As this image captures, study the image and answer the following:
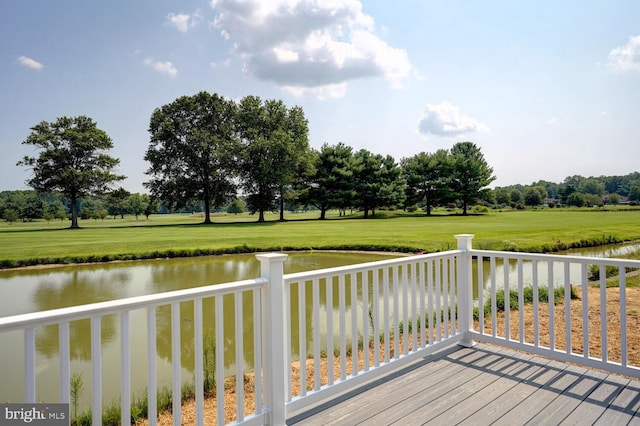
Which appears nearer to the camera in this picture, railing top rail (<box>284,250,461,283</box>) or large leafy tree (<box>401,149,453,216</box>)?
railing top rail (<box>284,250,461,283</box>)

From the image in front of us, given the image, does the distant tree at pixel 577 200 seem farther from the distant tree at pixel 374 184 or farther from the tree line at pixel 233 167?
the distant tree at pixel 374 184

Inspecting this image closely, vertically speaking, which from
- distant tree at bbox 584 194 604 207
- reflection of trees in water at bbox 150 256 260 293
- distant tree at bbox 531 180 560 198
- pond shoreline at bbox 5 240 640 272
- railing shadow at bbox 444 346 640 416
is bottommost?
reflection of trees in water at bbox 150 256 260 293

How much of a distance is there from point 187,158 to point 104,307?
31.3 metres

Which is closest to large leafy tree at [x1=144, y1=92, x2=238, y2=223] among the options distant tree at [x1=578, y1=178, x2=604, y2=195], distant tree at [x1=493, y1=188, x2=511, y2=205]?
distant tree at [x1=493, y1=188, x2=511, y2=205]

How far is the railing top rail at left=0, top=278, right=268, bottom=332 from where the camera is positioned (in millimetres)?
1359

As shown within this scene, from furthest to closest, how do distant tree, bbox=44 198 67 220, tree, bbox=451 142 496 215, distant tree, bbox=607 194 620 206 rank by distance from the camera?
distant tree, bbox=607 194 620 206, tree, bbox=451 142 496 215, distant tree, bbox=44 198 67 220

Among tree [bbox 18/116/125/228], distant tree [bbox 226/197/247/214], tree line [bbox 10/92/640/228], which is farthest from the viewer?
distant tree [bbox 226/197/247/214]

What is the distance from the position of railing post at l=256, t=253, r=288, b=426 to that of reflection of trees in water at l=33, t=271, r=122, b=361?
4.13 m

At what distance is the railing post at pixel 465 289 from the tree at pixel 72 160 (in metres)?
25.1

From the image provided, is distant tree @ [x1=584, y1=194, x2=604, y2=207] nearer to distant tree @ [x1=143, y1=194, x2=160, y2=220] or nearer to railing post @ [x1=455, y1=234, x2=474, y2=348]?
distant tree @ [x1=143, y1=194, x2=160, y2=220]

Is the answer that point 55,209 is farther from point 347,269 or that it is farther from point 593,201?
point 593,201

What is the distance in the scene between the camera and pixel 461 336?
3523mm

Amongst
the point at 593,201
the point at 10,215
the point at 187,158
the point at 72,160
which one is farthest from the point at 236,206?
the point at 593,201

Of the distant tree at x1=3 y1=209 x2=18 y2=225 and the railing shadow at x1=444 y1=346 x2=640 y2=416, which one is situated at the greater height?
the distant tree at x1=3 y1=209 x2=18 y2=225
